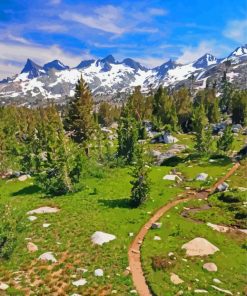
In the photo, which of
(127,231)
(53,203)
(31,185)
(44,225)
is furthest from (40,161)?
(127,231)

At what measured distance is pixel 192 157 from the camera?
77.9 meters

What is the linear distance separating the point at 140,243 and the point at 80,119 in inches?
2128

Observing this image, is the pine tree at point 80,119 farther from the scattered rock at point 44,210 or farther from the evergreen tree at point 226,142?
the scattered rock at point 44,210

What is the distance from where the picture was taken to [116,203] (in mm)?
48562

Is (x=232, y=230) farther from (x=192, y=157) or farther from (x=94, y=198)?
(x=192, y=157)

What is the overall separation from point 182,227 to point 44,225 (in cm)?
1462

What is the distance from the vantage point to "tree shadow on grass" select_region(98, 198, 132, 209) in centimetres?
4725

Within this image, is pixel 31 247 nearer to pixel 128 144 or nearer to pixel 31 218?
pixel 31 218

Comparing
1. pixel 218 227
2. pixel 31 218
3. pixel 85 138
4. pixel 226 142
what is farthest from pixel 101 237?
pixel 85 138

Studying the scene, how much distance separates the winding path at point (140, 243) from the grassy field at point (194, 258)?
0.55 m

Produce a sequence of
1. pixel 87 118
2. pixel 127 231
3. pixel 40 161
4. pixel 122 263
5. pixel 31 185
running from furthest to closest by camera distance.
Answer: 1. pixel 87 118
2. pixel 40 161
3. pixel 31 185
4. pixel 127 231
5. pixel 122 263

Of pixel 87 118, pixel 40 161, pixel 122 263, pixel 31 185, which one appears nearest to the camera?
pixel 122 263

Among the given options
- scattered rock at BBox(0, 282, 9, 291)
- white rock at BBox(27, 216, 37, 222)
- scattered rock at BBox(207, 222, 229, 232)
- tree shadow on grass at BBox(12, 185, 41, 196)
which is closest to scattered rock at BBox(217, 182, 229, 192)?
scattered rock at BBox(207, 222, 229, 232)

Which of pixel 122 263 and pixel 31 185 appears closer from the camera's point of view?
pixel 122 263
